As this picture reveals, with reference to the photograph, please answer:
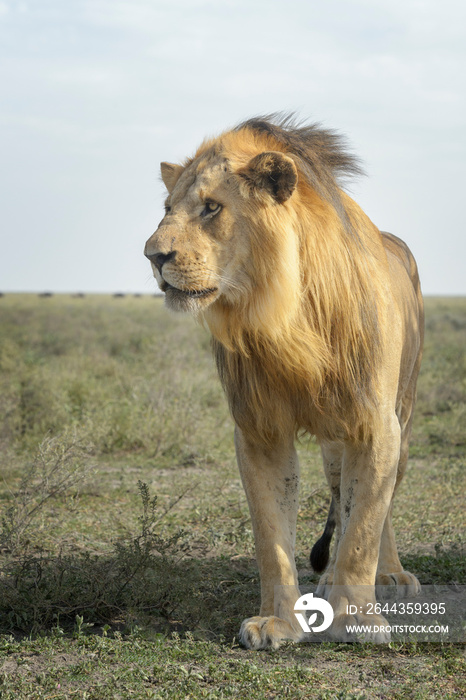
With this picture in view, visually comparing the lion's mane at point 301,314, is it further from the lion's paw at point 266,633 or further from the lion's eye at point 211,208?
the lion's paw at point 266,633

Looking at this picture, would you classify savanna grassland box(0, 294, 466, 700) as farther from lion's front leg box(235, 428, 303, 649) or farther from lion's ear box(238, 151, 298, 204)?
lion's ear box(238, 151, 298, 204)

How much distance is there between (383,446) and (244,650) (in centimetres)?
120

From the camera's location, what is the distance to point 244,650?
3.67 m

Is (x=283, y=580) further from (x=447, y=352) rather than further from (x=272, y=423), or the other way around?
(x=447, y=352)

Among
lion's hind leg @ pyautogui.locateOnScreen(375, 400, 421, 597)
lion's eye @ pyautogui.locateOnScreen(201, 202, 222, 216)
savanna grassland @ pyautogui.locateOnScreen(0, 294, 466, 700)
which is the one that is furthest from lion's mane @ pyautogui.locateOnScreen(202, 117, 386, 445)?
lion's hind leg @ pyautogui.locateOnScreen(375, 400, 421, 597)

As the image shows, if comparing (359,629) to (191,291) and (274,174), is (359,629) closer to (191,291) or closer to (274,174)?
(191,291)

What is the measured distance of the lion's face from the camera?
3.44 metres

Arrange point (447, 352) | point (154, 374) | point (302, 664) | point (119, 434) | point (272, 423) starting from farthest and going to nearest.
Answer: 1. point (447, 352)
2. point (154, 374)
3. point (119, 434)
4. point (272, 423)
5. point (302, 664)

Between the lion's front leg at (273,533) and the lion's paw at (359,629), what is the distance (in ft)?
0.61

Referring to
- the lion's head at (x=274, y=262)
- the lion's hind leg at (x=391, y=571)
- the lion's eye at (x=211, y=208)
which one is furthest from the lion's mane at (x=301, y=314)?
the lion's hind leg at (x=391, y=571)

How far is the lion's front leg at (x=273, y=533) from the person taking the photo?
146 inches

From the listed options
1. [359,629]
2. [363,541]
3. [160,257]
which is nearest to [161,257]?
[160,257]

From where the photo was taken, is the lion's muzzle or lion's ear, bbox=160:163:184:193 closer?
the lion's muzzle

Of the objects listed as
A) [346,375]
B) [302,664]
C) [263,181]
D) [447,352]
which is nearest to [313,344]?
[346,375]
